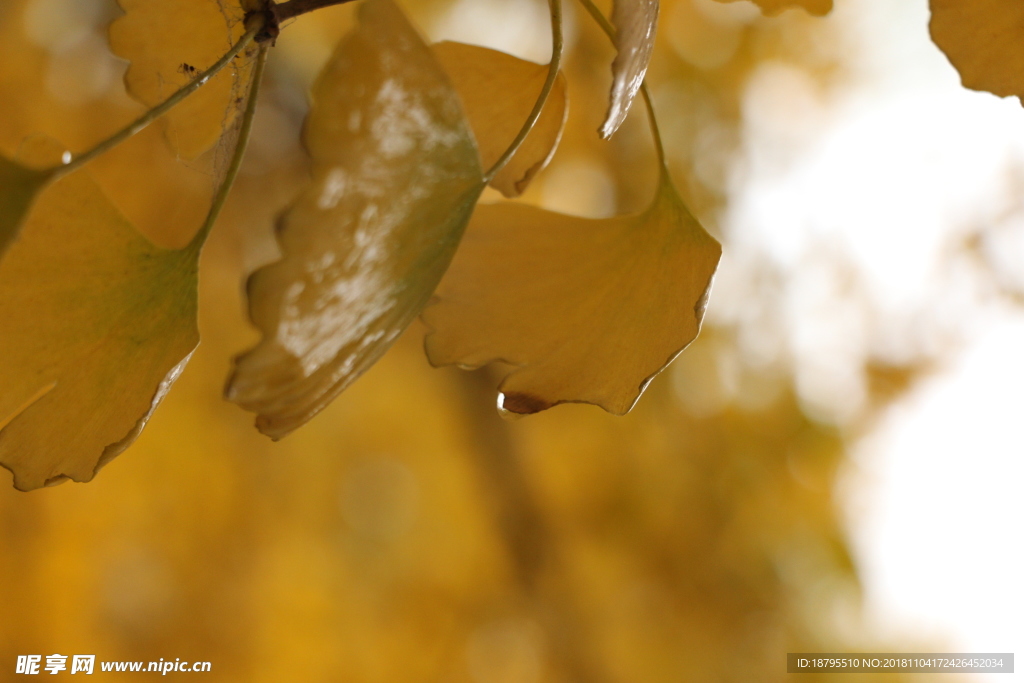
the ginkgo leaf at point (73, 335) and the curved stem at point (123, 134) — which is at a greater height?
the curved stem at point (123, 134)

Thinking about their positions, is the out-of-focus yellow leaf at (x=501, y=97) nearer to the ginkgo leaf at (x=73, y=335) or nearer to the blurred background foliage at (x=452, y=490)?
the ginkgo leaf at (x=73, y=335)

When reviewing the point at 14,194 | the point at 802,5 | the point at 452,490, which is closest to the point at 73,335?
the point at 14,194

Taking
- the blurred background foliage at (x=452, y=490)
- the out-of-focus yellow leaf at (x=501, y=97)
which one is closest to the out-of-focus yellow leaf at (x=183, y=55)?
the out-of-focus yellow leaf at (x=501, y=97)

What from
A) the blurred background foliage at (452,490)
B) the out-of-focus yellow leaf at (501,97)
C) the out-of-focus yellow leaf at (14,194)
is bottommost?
the blurred background foliage at (452,490)

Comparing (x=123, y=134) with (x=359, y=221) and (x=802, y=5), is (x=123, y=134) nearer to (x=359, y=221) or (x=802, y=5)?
(x=359, y=221)

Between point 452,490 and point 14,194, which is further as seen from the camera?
point 452,490
